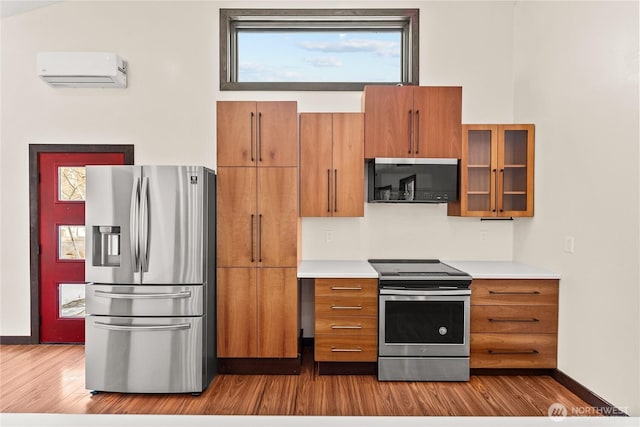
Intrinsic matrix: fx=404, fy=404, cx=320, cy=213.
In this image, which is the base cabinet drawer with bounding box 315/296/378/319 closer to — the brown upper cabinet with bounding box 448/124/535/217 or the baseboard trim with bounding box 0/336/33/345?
the brown upper cabinet with bounding box 448/124/535/217

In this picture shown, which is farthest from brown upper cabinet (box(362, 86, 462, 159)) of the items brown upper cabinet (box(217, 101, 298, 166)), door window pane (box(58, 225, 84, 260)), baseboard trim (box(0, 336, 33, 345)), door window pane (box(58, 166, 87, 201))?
baseboard trim (box(0, 336, 33, 345))

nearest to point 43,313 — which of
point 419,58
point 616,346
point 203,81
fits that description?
point 203,81

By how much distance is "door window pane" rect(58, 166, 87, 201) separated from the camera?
3.90m

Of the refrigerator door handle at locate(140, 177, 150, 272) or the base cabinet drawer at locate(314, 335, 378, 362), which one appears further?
the base cabinet drawer at locate(314, 335, 378, 362)

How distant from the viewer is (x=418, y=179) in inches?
137

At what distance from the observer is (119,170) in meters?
2.87

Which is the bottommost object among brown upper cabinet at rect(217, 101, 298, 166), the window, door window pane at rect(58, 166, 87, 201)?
door window pane at rect(58, 166, 87, 201)

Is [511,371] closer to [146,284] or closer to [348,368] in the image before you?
[348,368]

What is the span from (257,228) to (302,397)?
4.23 feet

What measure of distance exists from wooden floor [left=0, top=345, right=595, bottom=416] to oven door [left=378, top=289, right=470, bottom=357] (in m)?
0.26

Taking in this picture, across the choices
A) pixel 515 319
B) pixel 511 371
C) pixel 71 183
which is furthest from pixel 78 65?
pixel 511 371

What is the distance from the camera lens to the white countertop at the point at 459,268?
313 centimetres

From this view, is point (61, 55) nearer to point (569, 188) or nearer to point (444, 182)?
point (444, 182)

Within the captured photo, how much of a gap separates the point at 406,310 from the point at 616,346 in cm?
132
